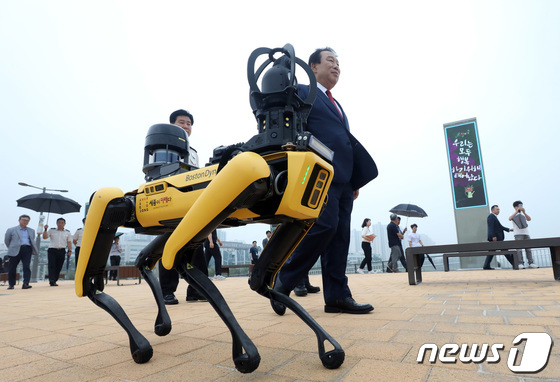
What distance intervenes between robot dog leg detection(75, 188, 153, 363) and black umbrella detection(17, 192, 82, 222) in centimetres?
931

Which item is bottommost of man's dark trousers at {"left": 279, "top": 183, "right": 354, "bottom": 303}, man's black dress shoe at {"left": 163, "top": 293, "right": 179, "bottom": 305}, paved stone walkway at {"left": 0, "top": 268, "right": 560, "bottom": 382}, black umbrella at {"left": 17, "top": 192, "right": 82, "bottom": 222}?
man's black dress shoe at {"left": 163, "top": 293, "right": 179, "bottom": 305}

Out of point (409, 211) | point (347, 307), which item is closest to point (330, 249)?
point (347, 307)

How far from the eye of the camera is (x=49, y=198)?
29.8 feet

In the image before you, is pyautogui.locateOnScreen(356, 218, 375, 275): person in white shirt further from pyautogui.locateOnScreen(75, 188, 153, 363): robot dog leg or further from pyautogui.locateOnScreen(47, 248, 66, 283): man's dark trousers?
pyautogui.locateOnScreen(75, 188, 153, 363): robot dog leg

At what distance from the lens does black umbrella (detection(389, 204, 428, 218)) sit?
12.4 m

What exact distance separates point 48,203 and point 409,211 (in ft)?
38.2

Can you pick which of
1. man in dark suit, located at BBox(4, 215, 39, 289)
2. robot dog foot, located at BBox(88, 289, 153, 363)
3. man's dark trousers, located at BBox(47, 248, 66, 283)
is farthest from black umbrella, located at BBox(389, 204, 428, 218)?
robot dog foot, located at BBox(88, 289, 153, 363)

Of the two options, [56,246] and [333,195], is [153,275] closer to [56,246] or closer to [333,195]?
[333,195]

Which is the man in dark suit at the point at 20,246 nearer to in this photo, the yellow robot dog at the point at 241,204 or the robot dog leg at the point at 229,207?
the yellow robot dog at the point at 241,204

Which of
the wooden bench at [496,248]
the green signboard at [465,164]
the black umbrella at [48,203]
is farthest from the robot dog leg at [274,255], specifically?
the green signboard at [465,164]

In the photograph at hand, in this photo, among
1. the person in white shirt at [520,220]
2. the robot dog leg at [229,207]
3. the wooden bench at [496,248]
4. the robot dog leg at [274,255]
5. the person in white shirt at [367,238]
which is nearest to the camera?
the robot dog leg at [229,207]

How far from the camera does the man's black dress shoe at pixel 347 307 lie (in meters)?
2.38

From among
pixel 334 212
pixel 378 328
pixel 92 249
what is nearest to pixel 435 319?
pixel 378 328

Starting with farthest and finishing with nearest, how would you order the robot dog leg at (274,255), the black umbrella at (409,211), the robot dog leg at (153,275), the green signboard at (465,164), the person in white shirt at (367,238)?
the black umbrella at (409,211)
the green signboard at (465,164)
the person in white shirt at (367,238)
the robot dog leg at (153,275)
the robot dog leg at (274,255)
